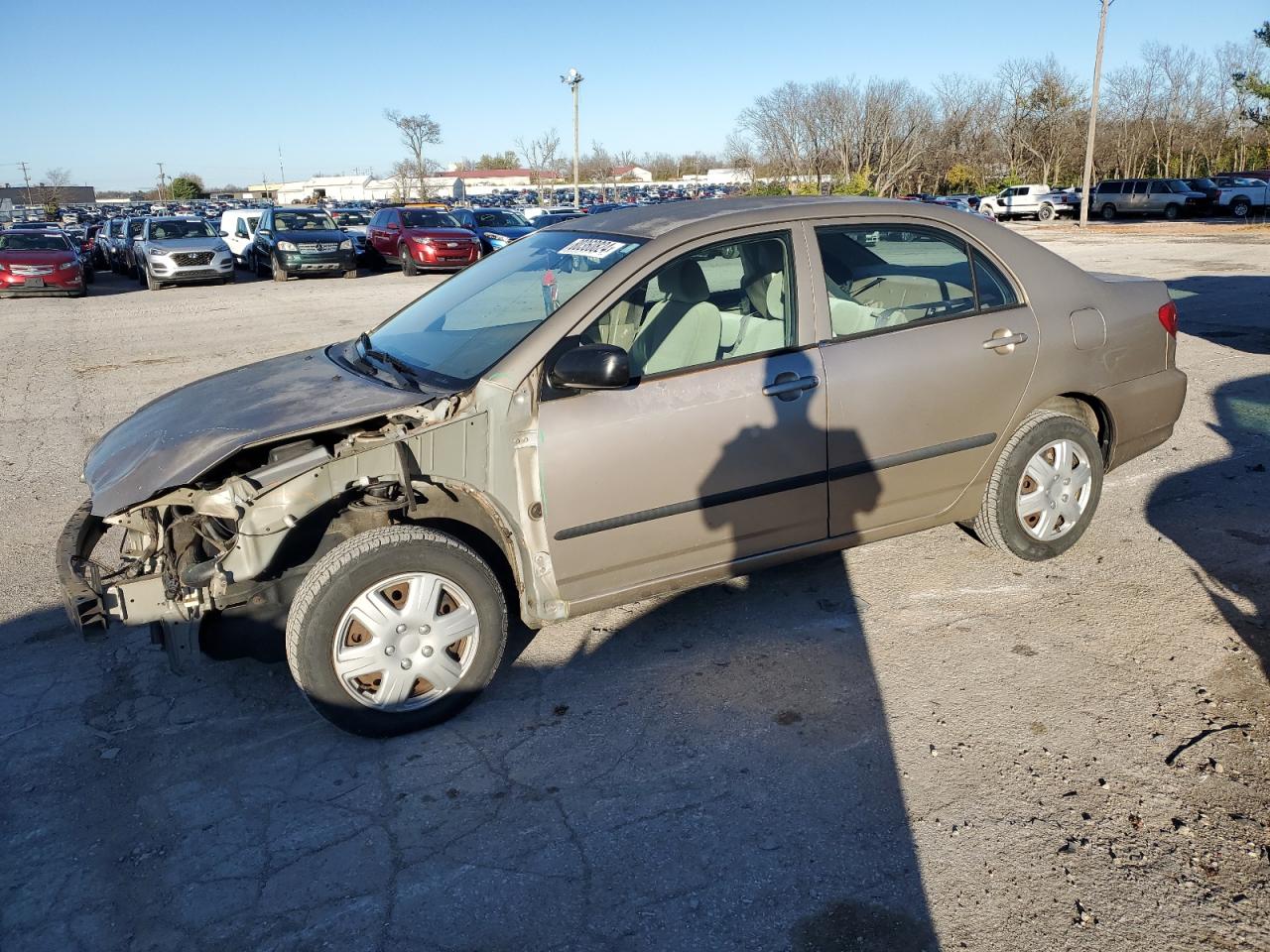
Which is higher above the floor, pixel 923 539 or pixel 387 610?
pixel 387 610

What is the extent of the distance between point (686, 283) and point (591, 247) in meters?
0.44

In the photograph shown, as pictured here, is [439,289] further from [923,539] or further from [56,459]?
[56,459]

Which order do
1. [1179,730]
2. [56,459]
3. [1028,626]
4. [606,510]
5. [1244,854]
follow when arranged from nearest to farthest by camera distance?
[1244,854]
[1179,730]
[606,510]
[1028,626]
[56,459]

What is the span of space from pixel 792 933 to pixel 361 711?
166cm

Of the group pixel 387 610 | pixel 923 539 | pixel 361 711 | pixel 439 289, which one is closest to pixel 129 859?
pixel 361 711

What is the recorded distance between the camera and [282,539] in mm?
3342

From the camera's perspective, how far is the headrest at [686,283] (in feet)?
12.6

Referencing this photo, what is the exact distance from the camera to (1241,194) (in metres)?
37.6

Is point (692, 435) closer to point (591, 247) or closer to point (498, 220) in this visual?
point (591, 247)

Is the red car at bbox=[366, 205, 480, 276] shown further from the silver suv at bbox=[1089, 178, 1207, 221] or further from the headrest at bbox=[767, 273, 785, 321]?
the silver suv at bbox=[1089, 178, 1207, 221]

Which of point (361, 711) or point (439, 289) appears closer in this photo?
point (361, 711)

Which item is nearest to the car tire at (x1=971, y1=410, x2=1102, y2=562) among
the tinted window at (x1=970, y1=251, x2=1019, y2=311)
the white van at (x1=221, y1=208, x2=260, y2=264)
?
the tinted window at (x1=970, y1=251, x2=1019, y2=311)

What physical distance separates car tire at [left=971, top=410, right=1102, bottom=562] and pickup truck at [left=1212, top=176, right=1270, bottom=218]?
132 ft

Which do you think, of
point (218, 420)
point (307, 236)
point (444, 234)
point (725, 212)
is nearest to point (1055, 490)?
point (725, 212)
